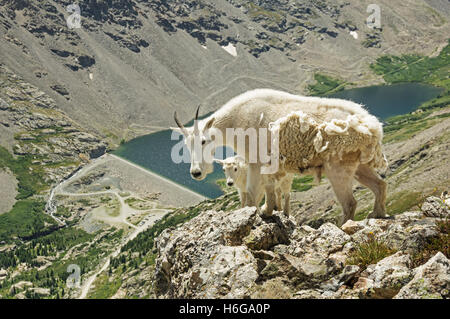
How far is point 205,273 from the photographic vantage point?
28.1 ft

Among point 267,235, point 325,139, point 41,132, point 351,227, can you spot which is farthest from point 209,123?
point 41,132

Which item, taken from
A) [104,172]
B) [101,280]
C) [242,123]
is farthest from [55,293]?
[242,123]

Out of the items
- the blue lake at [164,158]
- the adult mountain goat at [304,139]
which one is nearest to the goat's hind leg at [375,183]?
the adult mountain goat at [304,139]

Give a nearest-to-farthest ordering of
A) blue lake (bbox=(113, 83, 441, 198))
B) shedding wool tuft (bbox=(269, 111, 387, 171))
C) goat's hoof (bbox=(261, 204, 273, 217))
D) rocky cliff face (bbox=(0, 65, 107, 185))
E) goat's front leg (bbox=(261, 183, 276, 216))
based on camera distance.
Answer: shedding wool tuft (bbox=(269, 111, 387, 171))
goat's front leg (bbox=(261, 183, 276, 216))
goat's hoof (bbox=(261, 204, 273, 217))
blue lake (bbox=(113, 83, 441, 198))
rocky cliff face (bbox=(0, 65, 107, 185))

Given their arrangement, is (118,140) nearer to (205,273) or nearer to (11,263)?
(11,263)

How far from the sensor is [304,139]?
1031 cm

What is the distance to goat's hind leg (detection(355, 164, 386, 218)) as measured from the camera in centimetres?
1046

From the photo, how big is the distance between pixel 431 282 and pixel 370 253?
1.79 m

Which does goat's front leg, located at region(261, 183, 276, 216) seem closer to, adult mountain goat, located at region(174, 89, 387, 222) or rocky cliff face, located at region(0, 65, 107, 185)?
adult mountain goat, located at region(174, 89, 387, 222)

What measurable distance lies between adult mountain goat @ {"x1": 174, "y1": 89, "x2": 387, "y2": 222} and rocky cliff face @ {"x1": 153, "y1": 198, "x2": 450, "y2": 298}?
0.96 m

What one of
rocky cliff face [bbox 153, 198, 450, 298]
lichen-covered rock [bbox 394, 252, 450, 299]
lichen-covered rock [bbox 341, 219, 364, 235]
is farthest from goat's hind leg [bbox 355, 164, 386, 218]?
lichen-covered rock [bbox 394, 252, 450, 299]

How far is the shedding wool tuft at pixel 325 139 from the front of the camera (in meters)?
9.88

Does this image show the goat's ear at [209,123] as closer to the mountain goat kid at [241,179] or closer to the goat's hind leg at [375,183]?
the mountain goat kid at [241,179]

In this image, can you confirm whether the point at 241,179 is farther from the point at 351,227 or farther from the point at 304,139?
the point at 351,227
